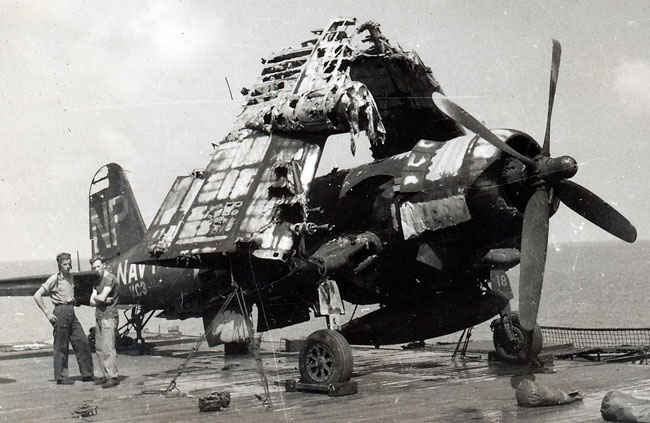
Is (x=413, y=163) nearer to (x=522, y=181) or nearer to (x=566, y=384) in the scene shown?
(x=522, y=181)

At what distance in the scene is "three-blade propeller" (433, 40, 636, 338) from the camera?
35.0 feet

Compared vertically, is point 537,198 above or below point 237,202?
below

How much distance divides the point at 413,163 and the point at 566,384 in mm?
Result: 4072

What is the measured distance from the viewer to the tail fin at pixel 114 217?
61.4ft

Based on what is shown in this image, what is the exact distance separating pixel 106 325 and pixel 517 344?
7.00 metres

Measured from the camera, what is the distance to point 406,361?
→ 14.7 meters

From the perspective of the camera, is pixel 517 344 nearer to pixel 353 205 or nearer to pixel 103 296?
pixel 353 205

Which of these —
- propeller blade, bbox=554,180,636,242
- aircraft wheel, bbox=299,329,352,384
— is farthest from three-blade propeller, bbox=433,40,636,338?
aircraft wheel, bbox=299,329,352,384

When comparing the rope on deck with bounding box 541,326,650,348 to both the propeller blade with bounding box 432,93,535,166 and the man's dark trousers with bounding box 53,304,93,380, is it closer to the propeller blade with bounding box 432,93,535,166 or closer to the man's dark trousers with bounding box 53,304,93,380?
the propeller blade with bounding box 432,93,535,166

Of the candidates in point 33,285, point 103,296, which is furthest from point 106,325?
point 33,285

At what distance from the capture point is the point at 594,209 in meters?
11.6

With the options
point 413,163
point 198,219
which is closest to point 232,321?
point 198,219

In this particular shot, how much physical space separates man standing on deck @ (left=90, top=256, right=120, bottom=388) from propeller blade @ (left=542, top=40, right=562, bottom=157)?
23.5ft

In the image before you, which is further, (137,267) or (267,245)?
(137,267)
